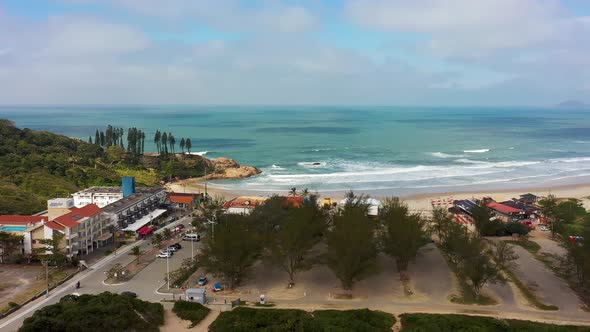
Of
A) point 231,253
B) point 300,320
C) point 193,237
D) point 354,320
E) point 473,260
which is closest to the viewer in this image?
point 300,320

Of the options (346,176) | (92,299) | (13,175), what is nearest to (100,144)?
(13,175)

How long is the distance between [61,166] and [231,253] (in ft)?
157

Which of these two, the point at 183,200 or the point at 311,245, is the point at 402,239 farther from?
the point at 183,200

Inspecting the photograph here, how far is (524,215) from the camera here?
148 feet

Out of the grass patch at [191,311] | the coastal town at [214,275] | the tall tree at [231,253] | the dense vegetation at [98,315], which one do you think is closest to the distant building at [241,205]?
the coastal town at [214,275]

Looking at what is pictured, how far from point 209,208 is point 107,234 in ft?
34.7

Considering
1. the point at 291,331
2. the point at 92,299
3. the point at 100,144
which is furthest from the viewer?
the point at 100,144

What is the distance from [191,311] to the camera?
24297 millimetres

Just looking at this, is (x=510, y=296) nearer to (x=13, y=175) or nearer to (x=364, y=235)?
(x=364, y=235)

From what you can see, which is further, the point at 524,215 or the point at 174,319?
the point at 524,215

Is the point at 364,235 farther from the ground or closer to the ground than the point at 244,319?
farther from the ground

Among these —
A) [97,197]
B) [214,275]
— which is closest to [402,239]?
[214,275]

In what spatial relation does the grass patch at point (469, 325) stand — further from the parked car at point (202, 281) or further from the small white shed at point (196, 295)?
the parked car at point (202, 281)

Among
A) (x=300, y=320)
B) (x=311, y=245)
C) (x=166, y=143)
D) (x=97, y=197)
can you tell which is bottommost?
(x=300, y=320)
